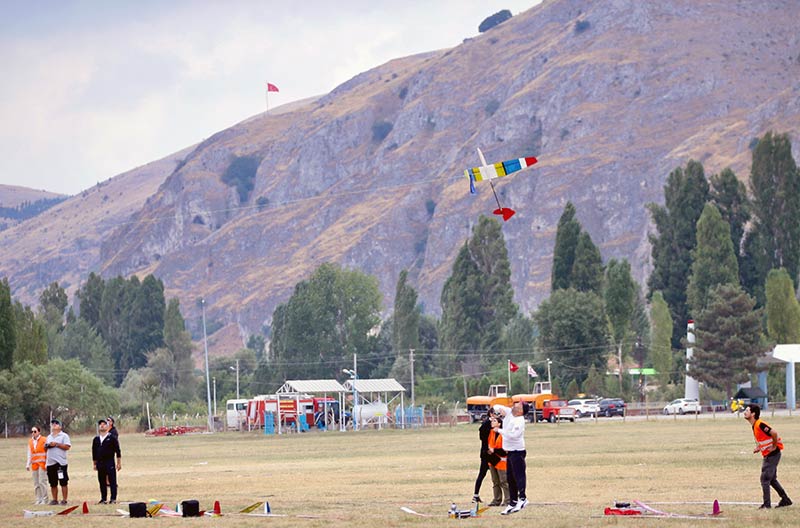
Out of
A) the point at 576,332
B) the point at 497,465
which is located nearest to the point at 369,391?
the point at 576,332

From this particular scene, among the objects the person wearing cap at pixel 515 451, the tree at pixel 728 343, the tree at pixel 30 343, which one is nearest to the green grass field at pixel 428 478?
the person wearing cap at pixel 515 451

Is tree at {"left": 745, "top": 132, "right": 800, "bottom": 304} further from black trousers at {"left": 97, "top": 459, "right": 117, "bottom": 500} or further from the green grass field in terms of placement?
black trousers at {"left": 97, "top": 459, "right": 117, "bottom": 500}

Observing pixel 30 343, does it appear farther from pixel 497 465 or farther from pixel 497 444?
pixel 497 444

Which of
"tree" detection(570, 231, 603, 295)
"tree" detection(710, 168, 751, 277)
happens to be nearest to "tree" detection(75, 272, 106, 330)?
"tree" detection(570, 231, 603, 295)

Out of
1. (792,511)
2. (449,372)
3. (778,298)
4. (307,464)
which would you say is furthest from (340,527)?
(449,372)

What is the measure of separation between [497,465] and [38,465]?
387 inches

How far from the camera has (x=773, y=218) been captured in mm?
113625

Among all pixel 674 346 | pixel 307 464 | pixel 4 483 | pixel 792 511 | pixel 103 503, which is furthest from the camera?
pixel 674 346

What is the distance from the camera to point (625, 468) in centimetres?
3422

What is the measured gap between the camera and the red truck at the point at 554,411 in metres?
84.2

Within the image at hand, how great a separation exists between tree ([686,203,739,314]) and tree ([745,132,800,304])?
5528 mm

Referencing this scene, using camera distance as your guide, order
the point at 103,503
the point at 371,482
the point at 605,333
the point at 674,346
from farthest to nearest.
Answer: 1. the point at 674,346
2. the point at 605,333
3. the point at 371,482
4. the point at 103,503

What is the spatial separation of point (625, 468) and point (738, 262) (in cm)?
8222

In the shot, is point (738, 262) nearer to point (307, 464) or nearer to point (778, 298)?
point (778, 298)
